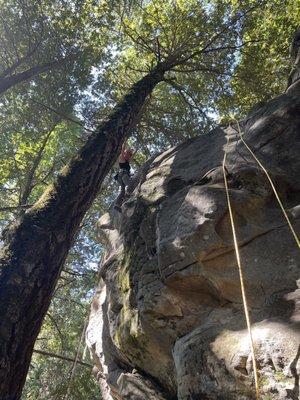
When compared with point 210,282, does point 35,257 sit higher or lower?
higher

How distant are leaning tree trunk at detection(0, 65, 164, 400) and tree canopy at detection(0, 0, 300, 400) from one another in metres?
5.73

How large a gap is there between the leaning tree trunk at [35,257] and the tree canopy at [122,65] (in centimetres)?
573

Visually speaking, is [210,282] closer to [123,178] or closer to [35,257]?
[35,257]

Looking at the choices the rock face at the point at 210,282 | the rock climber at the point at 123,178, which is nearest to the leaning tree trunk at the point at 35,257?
the rock face at the point at 210,282

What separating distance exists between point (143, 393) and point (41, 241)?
2375 mm

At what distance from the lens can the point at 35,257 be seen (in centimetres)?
373

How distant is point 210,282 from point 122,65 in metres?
10.7

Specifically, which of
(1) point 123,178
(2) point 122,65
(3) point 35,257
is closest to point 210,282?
(3) point 35,257

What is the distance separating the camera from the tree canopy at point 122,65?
11.1 m

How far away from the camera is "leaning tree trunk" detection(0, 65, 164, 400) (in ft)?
10.2

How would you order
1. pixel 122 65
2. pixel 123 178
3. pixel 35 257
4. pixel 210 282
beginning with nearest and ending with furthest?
pixel 35 257 → pixel 210 282 → pixel 123 178 → pixel 122 65

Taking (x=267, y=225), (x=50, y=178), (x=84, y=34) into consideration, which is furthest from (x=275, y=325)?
(x=50, y=178)

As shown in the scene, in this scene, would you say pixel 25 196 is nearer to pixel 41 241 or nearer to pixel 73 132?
pixel 73 132

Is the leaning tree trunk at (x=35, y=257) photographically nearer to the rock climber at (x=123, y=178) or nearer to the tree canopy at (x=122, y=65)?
the rock climber at (x=123, y=178)
